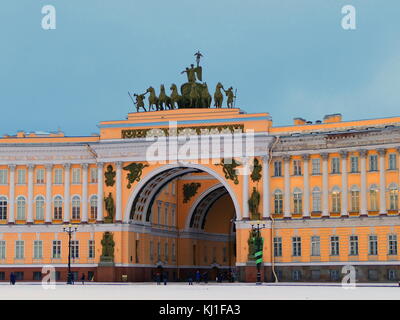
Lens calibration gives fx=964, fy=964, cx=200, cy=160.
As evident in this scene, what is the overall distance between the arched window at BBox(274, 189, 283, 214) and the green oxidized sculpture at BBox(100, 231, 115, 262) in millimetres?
14738

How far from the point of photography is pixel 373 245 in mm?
76938

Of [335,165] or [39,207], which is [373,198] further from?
[39,207]

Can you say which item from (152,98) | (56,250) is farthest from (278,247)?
(56,250)

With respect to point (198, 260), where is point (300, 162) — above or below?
above

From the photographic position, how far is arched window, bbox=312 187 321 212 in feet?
262

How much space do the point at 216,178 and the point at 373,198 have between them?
1510 cm

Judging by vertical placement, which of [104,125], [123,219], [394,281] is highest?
[104,125]

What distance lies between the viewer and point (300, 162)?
80.8 m

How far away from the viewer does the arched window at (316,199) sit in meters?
79.8

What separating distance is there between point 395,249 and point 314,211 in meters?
7.59

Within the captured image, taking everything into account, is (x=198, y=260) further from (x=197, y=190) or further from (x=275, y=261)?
(x=275, y=261)

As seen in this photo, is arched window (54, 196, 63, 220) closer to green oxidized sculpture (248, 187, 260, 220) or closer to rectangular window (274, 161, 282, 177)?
green oxidized sculpture (248, 187, 260, 220)

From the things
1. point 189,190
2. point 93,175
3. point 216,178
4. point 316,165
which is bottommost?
point 189,190
